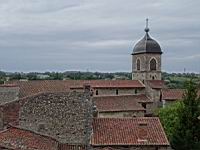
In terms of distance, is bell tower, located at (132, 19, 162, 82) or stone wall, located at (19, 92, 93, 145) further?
bell tower, located at (132, 19, 162, 82)

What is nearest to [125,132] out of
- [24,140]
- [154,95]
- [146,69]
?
[24,140]

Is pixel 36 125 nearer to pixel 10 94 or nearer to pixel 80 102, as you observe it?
pixel 80 102

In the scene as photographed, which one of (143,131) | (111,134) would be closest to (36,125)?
(111,134)

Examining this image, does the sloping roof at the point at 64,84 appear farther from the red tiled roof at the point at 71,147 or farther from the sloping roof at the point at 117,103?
the red tiled roof at the point at 71,147

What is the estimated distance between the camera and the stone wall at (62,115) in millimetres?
21383

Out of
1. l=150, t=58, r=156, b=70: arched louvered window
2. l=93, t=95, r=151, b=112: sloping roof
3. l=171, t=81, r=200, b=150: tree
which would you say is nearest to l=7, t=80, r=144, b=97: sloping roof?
l=93, t=95, r=151, b=112: sloping roof

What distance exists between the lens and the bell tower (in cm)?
6506

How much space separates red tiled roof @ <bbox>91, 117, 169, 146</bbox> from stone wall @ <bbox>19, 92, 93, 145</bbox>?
3.07ft

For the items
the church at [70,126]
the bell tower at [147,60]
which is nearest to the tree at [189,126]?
the church at [70,126]

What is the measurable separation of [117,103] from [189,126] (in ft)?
74.8

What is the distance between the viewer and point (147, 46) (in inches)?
2586

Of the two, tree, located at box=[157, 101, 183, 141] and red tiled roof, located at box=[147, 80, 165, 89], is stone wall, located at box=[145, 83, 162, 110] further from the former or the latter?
tree, located at box=[157, 101, 183, 141]

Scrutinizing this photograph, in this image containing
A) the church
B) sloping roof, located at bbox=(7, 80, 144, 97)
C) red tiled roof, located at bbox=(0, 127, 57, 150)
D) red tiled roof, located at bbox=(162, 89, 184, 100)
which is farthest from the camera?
red tiled roof, located at bbox=(162, 89, 184, 100)

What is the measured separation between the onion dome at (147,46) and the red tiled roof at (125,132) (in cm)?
4264
